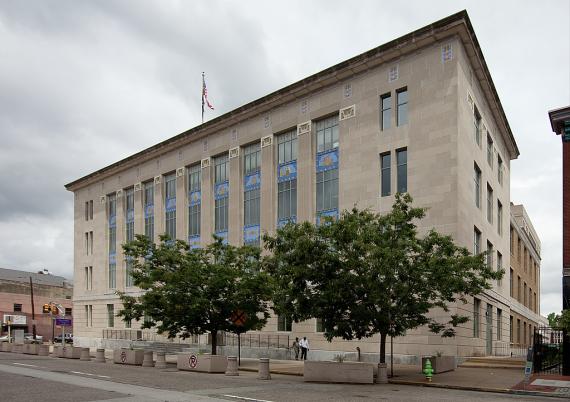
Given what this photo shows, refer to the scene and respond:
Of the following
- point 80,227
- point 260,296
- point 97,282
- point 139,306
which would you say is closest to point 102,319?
point 97,282

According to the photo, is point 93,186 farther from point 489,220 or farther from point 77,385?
point 77,385

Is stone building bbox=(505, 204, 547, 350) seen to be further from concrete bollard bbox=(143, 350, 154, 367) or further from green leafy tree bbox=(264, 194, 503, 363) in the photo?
concrete bollard bbox=(143, 350, 154, 367)

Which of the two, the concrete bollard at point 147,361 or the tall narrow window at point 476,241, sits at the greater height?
the tall narrow window at point 476,241

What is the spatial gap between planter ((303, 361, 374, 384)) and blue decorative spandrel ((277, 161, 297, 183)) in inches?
793

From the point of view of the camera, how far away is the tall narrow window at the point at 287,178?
42.1m

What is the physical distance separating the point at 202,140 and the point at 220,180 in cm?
437

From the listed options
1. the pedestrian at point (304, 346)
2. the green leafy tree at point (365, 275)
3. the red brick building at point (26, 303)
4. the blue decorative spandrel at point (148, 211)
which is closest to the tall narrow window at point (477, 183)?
the pedestrian at point (304, 346)

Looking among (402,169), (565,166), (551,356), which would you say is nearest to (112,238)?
(402,169)

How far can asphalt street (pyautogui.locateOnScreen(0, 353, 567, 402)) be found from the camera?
693 inches

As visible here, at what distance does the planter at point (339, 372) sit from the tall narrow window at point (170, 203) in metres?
32.7

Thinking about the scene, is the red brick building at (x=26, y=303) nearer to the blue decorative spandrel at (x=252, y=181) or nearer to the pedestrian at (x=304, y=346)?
the blue decorative spandrel at (x=252, y=181)

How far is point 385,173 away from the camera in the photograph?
119 ft

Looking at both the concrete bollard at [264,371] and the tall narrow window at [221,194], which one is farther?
the tall narrow window at [221,194]

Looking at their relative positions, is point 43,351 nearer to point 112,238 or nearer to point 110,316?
point 110,316
